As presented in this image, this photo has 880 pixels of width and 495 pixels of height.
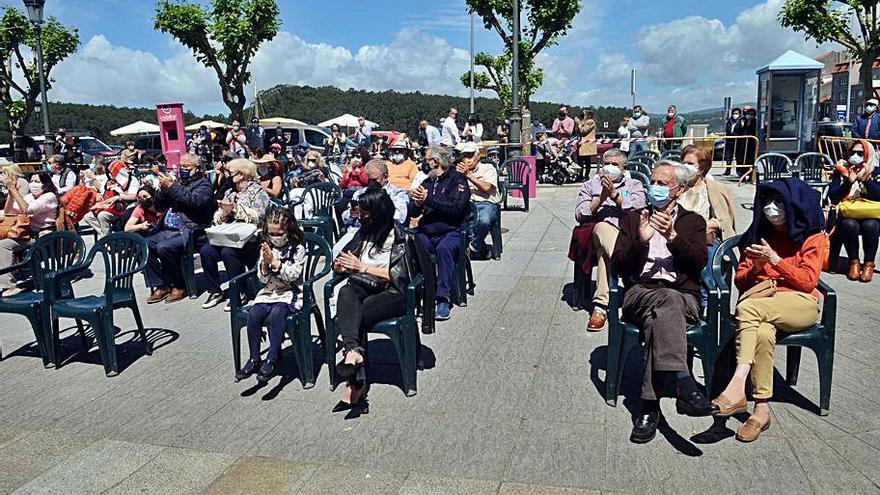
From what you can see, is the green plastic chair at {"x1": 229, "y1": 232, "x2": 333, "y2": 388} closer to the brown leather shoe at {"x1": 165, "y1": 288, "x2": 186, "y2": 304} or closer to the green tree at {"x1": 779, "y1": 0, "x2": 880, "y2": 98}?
the brown leather shoe at {"x1": 165, "y1": 288, "x2": 186, "y2": 304}

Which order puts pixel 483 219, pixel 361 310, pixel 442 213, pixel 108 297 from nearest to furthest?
pixel 361 310
pixel 108 297
pixel 442 213
pixel 483 219

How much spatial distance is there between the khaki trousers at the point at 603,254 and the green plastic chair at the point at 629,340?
128 cm

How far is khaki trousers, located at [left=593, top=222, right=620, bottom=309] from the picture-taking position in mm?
5488

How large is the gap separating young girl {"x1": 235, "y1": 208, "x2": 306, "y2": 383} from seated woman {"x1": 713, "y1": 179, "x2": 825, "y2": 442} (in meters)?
2.68

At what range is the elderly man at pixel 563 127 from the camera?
18344 mm

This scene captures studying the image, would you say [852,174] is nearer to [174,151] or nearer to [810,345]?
[810,345]

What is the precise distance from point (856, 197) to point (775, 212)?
12.4 ft

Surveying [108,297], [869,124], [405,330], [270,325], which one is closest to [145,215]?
[108,297]

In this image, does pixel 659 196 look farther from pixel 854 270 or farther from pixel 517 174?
pixel 517 174

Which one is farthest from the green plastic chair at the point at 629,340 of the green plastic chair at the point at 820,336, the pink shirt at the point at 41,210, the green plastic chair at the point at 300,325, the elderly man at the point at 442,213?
the pink shirt at the point at 41,210

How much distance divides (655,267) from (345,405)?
204 cm

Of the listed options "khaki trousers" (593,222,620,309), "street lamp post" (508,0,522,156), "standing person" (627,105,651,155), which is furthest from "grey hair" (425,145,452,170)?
"standing person" (627,105,651,155)

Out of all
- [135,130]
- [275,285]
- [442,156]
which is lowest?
[275,285]

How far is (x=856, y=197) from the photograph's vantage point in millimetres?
6836
